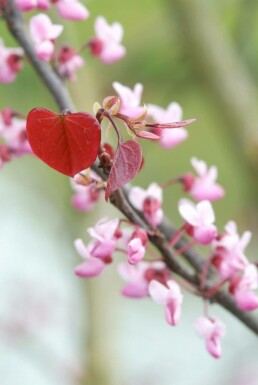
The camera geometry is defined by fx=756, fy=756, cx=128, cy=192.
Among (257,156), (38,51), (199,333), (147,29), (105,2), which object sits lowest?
(199,333)

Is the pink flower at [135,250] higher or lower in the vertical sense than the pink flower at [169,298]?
higher

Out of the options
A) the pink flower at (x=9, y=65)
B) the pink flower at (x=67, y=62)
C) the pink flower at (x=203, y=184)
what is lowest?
the pink flower at (x=203, y=184)

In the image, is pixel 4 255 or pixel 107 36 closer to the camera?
pixel 107 36

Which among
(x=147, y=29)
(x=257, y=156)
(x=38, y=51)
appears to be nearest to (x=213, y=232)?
(x=38, y=51)

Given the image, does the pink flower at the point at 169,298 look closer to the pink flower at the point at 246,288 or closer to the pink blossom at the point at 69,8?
the pink flower at the point at 246,288

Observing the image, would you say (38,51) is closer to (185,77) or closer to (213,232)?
(213,232)

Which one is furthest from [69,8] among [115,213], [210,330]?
[115,213]

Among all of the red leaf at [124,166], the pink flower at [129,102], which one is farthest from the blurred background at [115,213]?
the red leaf at [124,166]
